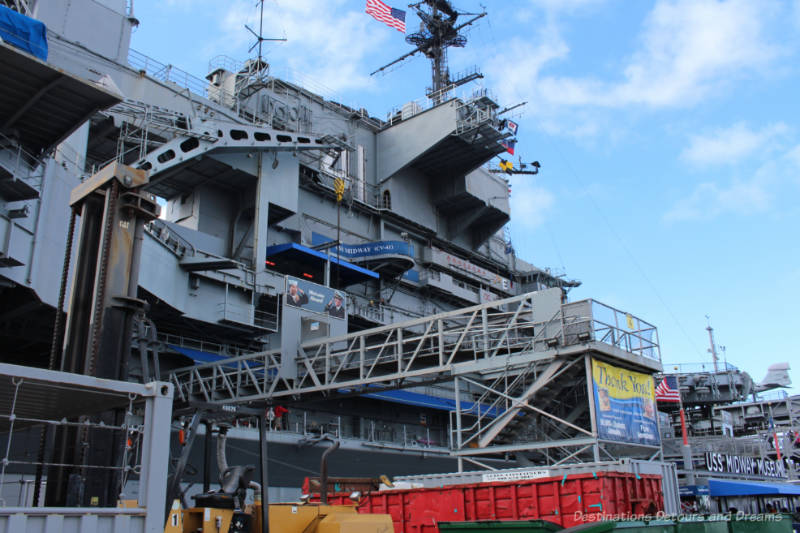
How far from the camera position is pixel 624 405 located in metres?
18.5

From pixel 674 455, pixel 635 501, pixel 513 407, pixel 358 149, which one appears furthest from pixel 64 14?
pixel 674 455

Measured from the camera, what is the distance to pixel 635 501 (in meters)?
13.7

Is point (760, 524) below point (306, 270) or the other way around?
below

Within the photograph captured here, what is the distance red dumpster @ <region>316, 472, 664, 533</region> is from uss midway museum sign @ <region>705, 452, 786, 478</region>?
75.0 feet

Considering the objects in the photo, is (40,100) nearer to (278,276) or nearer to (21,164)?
(21,164)

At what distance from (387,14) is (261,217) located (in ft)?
66.3

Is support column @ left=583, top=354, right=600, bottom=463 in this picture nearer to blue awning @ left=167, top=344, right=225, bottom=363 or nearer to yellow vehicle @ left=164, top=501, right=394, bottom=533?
yellow vehicle @ left=164, top=501, right=394, bottom=533

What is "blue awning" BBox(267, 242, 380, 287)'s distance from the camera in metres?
33.5

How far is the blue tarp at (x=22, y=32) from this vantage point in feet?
53.8

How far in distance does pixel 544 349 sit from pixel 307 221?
20.9m

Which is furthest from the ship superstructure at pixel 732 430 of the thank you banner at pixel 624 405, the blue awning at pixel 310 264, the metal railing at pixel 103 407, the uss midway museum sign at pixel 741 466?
the metal railing at pixel 103 407

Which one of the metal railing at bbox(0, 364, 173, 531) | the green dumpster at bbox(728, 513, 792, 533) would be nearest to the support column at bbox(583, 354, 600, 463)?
the green dumpster at bbox(728, 513, 792, 533)

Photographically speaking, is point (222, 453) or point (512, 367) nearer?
point (222, 453)

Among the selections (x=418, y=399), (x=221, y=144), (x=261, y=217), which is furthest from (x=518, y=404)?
(x=418, y=399)
